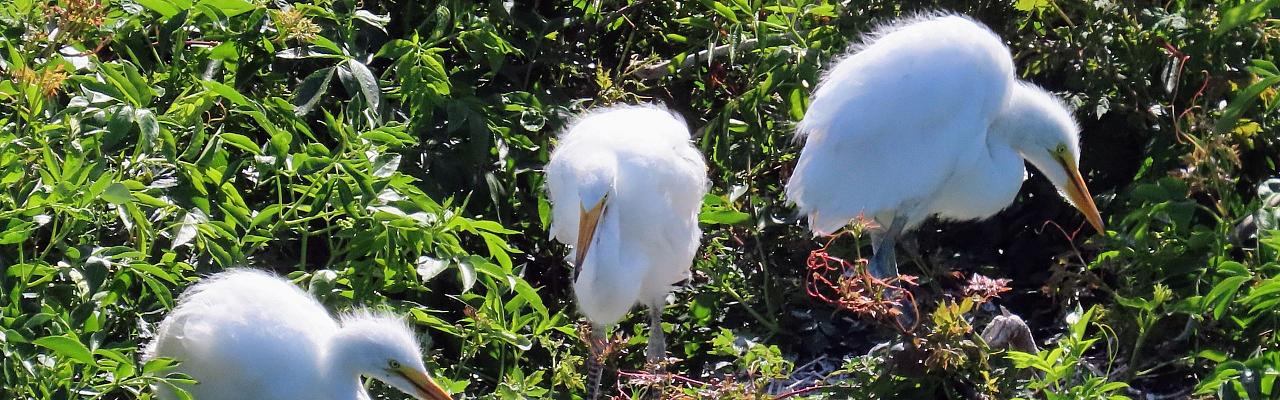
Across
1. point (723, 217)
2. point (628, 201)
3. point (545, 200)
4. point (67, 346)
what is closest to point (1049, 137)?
point (723, 217)

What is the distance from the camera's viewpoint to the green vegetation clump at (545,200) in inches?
120

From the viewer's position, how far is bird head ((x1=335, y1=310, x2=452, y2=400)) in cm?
338

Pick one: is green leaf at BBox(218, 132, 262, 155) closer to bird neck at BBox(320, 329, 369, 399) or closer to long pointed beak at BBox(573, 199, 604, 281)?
bird neck at BBox(320, 329, 369, 399)

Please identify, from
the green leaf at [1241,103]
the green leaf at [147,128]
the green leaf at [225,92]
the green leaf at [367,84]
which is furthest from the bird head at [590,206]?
the green leaf at [1241,103]

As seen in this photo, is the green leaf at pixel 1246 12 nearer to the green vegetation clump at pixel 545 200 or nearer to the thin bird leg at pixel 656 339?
the green vegetation clump at pixel 545 200

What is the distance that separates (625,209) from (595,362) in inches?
15.9

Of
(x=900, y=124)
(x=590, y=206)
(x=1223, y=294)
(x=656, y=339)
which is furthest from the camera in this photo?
(x=656, y=339)

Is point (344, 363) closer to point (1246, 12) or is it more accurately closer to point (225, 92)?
point (225, 92)

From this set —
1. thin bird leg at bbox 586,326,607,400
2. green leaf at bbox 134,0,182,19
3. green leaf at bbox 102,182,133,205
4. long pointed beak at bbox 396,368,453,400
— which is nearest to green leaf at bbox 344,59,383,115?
green leaf at bbox 134,0,182,19

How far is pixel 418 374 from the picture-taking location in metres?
3.40

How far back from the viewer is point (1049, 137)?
12.8ft

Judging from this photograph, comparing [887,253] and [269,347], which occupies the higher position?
[269,347]

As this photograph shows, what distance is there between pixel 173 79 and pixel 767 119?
170 centimetres

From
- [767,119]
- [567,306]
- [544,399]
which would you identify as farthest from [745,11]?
[544,399]
